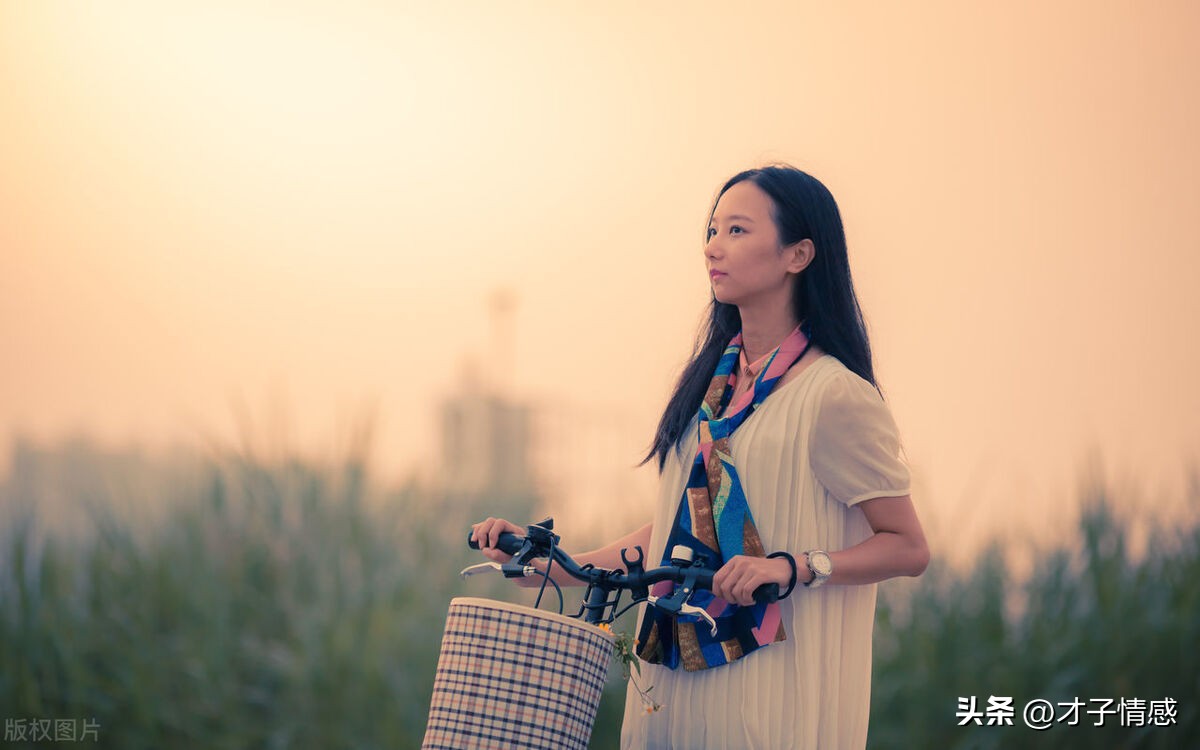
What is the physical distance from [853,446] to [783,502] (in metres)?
0.12

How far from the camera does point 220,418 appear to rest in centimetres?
376

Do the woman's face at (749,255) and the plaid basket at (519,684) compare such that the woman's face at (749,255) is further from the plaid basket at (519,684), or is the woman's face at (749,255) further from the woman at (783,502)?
the plaid basket at (519,684)

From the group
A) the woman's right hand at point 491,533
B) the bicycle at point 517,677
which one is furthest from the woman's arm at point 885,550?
the woman's right hand at point 491,533

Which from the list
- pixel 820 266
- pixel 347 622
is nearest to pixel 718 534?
pixel 820 266

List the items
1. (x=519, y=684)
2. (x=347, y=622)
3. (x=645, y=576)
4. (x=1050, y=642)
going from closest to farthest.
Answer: (x=519, y=684), (x=645, y=576), (x=1050, y=642), (x=347, y=622)

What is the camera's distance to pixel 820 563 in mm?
1545

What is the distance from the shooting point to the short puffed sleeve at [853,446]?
162 cm

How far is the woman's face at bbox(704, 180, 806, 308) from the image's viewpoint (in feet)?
5.59

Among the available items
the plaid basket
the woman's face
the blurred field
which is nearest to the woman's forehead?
the woman's face

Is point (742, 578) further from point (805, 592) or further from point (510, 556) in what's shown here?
point (510, 556)

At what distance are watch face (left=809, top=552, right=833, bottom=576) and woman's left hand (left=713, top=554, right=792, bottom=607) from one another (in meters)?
0.07

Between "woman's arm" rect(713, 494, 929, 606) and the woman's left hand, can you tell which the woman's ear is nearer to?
"woman's arm" rect(713, 494, 929, 606)

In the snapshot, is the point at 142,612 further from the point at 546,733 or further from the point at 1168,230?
the point at 1168,230

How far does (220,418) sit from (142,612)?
2.06ft
